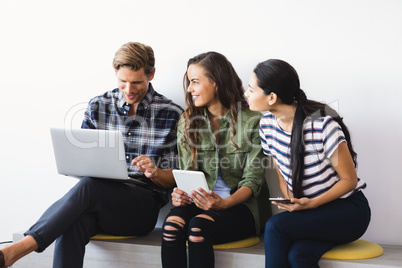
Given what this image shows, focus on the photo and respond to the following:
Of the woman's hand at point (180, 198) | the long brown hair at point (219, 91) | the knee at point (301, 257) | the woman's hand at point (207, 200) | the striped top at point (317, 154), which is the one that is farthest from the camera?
the long brown hair at point (219, 91)

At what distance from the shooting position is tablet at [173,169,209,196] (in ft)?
6.47

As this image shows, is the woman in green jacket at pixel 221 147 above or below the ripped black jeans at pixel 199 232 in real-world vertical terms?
above

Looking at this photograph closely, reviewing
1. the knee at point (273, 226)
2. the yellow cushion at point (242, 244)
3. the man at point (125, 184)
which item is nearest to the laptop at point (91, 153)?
the man at point (125, 184)

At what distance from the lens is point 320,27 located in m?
2.33

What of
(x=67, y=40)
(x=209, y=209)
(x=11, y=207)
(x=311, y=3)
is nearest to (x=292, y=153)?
(x=209, y=209)

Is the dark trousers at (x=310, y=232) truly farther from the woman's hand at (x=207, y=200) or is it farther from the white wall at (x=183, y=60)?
the white wall at (x=183, y=60)

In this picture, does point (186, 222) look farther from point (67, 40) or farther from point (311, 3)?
point (67, 40)

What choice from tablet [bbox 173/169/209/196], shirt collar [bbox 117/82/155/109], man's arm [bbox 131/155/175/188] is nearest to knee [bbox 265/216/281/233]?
tablet [bbox 173/169/209/196]

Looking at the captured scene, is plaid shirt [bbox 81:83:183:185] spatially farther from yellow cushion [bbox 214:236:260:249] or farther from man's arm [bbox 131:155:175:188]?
yellow cushion [bbox 214:236:260:249]

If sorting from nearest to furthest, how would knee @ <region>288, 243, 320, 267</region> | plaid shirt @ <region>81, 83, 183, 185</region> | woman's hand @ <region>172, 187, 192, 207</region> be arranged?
knee @ <region>288, 243, 320, 267</region>, woman's hand @ <region>172, 187, 192, 207</region>, plaid shirt @ <region>81, 83, 183, 185</region>

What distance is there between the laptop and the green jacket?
14.9 inches

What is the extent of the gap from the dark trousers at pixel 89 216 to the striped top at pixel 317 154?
0.71 meters

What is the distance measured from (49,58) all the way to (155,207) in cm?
118

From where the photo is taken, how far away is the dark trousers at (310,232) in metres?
1.84
